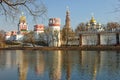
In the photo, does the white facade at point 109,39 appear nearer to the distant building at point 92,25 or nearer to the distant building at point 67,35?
the distant building at point 67,35

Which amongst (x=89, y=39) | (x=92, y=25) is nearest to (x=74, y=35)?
(x=89, y=39)

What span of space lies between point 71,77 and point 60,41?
5620cm

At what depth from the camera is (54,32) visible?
72812 mm

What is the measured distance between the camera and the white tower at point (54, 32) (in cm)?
7156

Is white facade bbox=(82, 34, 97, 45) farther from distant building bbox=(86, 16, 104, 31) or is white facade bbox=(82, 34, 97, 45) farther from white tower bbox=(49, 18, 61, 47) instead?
distant building bbox=(86, 16, 104, 31)

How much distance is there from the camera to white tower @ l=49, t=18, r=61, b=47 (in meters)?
71.6

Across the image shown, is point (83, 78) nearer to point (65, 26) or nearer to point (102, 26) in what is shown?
point (65, 26)

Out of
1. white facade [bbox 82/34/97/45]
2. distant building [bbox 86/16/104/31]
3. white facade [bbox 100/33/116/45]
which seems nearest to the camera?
white facade [bbox 100/33/116/45]

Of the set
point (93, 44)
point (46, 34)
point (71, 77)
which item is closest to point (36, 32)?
point (46, 34)

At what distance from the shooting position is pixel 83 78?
15320 millimetres

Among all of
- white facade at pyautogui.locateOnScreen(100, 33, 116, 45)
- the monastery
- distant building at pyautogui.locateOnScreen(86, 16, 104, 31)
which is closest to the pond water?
the monastery

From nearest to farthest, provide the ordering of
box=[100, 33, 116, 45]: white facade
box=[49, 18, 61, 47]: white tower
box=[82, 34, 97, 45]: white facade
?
box=[100, 33, 116, 45]: white facade, box=[82, 34, 97, 45]: white facade, box=[49, 18, 61, 47]: white tower

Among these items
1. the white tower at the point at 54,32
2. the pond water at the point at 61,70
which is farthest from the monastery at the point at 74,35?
the pond water at the point at 61,70

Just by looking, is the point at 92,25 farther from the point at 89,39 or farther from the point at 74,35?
the point at 89,39
